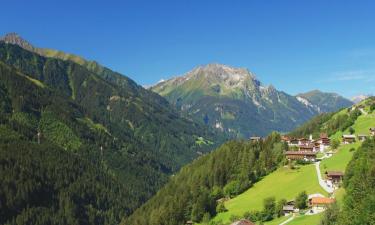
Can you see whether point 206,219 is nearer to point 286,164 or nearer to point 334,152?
point 286,164

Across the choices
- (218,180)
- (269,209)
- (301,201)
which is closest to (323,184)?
(301,201)

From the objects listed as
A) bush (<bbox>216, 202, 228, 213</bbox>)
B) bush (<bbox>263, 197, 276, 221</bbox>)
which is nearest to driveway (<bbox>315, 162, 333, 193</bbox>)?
bush (<bbox>263, 197, 276, 221</bbox>)

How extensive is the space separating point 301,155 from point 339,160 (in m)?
21.3

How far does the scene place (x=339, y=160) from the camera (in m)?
150

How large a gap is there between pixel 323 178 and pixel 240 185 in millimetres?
32527

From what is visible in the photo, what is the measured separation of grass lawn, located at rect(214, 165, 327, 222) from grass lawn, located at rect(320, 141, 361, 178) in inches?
158

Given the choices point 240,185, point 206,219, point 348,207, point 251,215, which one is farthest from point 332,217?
point 240,185

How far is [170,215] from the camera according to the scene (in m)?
Result: 157

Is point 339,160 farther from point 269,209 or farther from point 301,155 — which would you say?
point 269,209

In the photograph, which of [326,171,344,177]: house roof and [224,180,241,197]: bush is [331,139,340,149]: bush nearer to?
[224,180,241,197]: bush

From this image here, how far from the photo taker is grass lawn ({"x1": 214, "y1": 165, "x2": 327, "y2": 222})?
430 feet

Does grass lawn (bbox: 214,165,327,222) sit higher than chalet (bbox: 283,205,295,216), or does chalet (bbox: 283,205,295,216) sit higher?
grass lawn (bbox: 214,165,327,222)

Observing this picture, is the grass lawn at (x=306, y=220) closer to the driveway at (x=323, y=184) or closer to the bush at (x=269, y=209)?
the bush at (x=269, y=209)

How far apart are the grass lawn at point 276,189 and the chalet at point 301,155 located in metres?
9.20
